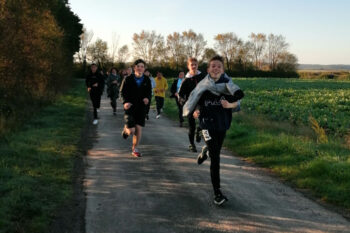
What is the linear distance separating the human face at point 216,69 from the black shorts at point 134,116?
319cm

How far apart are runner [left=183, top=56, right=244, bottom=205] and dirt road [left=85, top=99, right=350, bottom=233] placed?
60 cm

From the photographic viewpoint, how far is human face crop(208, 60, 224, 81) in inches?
197

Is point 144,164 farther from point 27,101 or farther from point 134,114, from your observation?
point 27,101

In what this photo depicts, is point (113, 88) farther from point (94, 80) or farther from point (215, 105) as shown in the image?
point (215, 105)

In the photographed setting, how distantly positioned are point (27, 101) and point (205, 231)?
16058mm

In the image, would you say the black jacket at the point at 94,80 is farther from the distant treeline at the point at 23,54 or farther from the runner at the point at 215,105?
the runner at the point at 215,105

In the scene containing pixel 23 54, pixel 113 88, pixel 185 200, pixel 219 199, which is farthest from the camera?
pixel 113 88

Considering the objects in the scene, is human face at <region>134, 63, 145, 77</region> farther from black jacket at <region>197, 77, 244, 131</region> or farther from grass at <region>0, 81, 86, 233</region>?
black jacket at <region>197, 77, 244, 131</region>

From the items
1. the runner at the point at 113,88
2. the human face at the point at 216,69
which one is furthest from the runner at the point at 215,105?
the runner at the point at 113,88

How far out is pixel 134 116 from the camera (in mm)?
7891

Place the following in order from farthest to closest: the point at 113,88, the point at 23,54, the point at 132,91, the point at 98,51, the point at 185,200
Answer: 1. the point at 98,51
2. the point at 113,88
3. the point at 23,54
4. the point at 132,91
5. the point at 185,200

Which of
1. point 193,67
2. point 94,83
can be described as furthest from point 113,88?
point 193,67

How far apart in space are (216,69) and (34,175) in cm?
370

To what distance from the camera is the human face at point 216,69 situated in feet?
16.4
